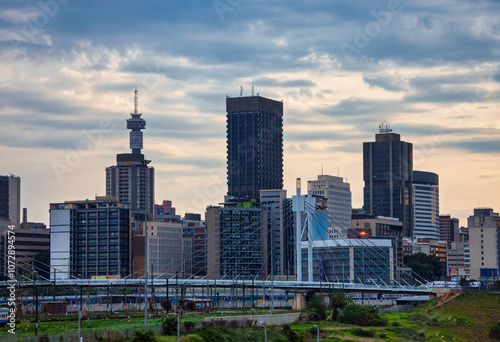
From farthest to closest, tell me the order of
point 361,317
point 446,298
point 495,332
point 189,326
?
point 446,298 < point 361,317 < point 495,332 < point 189,326

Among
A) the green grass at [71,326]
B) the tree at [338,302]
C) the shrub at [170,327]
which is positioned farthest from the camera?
the tree at [338,302]

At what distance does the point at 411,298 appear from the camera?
19225 centimetres

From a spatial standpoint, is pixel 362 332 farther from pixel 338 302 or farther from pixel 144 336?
pixel 144 336

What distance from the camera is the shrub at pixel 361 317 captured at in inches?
5305

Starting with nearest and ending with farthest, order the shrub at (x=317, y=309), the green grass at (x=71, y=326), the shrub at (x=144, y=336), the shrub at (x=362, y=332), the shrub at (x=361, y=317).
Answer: the shrub at (x=144, y=336) → the green grass at (x=71, y=326) → the shrub at (x=362, y=332) → the shrub at (x=361, y=317) → the shrub at (x=317, y=309)

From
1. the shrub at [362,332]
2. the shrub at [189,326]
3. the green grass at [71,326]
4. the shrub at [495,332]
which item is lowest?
the shrub at [495,332]

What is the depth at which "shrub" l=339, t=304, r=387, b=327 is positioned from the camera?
134750 mm

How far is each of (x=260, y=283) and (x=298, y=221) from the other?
14.1 meters

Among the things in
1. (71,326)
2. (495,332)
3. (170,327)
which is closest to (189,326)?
(170,327)

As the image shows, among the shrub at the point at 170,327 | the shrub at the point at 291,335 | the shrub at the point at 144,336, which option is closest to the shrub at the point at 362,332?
the shrub at the point at 291,335

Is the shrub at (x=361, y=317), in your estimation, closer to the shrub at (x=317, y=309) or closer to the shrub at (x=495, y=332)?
the shrub at (x=317, y=309)

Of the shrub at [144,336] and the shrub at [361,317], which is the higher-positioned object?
the shrub at [144,336]

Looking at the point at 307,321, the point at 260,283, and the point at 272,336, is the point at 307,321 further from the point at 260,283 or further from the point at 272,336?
the point at 260,283

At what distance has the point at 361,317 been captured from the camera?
135 metres
